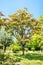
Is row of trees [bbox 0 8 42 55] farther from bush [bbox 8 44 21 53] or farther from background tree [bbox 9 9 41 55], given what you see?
bush [bbox 8 44 21 53]

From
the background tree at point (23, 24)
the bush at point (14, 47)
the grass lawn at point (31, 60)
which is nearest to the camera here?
the grass lawn at point (31, 60)

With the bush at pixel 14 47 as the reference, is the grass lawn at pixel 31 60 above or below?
above

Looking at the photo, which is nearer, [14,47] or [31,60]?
[31,60]

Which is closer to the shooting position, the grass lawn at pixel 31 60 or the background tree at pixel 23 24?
the grass lawn at pixel 31 60

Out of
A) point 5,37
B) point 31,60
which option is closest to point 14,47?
point 5,37

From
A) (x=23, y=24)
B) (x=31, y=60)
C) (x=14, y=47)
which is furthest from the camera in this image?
(x=14, y=47)

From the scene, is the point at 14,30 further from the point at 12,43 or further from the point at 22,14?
the point at 12,43

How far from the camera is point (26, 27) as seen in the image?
27.9m

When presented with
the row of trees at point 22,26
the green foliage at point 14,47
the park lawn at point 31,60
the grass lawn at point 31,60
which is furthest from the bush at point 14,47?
the park lawn at point 31,60

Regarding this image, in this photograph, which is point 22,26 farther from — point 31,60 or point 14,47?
point 31,60

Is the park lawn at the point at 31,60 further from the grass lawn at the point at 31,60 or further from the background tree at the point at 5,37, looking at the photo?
the background tree at the point at 5,37

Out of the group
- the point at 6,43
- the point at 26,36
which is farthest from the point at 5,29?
the point at 6,43

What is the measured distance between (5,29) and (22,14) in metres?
3.04

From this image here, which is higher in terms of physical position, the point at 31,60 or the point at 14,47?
the point at 31,60
